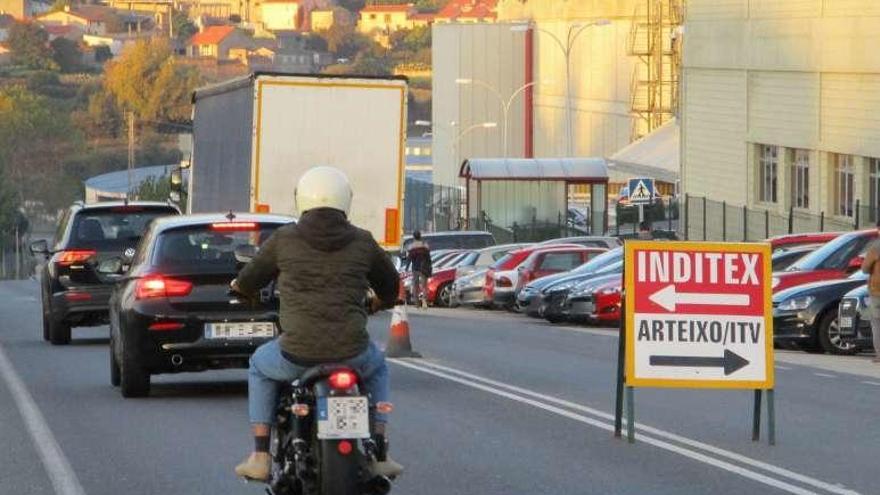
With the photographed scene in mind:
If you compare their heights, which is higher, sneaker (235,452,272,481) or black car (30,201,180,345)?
black car (30,201,180,345)

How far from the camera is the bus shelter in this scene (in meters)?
64.7

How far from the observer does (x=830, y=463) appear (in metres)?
13.7

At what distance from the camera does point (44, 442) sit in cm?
1484

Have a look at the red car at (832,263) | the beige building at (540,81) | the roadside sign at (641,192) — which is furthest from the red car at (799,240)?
the beige building at (540,81)

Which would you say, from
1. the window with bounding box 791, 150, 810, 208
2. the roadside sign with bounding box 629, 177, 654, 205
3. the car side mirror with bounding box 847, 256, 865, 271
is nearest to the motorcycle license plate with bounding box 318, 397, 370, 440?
the car side mirror with bounding box 847, 256, 865, 271

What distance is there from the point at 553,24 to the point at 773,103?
132ft

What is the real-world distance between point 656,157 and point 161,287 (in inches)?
2230

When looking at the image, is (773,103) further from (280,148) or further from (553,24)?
(553,24)

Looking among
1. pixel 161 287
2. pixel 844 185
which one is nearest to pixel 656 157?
pixel 844 185

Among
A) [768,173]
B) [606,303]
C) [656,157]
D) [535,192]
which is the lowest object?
[606,303]

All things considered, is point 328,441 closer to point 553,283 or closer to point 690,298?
point 690,298

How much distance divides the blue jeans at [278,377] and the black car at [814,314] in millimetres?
17078

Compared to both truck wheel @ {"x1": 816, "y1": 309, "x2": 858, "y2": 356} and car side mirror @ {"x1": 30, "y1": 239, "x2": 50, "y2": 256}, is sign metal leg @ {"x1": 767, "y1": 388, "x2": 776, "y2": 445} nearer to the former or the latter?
truck wheel @ {"x1": 816, "y1": 309, "x2": 858, "y2": 356}

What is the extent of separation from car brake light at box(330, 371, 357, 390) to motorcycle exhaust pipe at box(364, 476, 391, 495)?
1.40 ft
